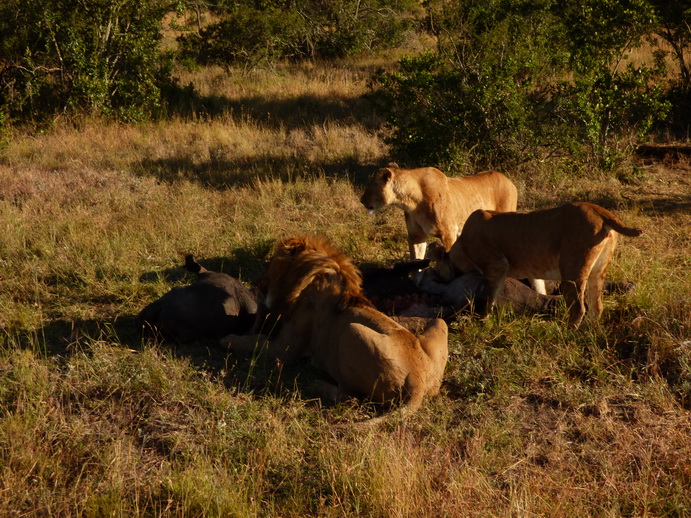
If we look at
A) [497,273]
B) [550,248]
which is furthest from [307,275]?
[550,248]

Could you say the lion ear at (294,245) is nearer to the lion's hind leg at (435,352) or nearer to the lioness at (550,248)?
the lion's hind leg at (435,352)

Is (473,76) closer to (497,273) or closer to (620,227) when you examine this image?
(497,273)

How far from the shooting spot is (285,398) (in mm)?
4930

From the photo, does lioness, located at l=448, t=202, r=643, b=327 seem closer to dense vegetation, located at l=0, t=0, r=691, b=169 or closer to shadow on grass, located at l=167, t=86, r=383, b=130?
dense vegetation, located at l=0, t=0, r=691, b=169

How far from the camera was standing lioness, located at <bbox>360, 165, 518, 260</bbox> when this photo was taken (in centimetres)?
755

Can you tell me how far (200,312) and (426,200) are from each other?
10.2 feet

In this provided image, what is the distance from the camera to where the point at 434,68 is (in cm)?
1091

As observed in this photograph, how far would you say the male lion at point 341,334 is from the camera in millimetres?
4672

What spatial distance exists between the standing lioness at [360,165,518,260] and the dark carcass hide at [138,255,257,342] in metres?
2.32

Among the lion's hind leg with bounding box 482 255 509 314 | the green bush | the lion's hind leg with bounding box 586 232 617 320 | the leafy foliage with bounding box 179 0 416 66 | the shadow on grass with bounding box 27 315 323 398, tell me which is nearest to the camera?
the shadow on grass with bounding box 27 315 323 398

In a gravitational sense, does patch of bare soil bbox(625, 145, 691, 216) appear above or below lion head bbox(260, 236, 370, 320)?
below

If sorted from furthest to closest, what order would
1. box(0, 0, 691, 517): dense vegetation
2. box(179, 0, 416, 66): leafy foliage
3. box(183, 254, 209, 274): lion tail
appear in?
1. box(179, 0, 416, 66): leafy foliage
2. box(183, 254, 209, 274): lion tail
3. box(0, 0, 691, 517): dense vegetation

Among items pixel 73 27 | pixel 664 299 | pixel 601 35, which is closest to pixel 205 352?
pixel 664 299

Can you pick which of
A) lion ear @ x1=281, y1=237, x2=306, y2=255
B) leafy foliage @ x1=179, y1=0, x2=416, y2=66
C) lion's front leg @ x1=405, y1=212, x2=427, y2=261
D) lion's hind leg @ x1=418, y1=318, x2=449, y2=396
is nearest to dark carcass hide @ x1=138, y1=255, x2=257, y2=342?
lion ear @ x1=281, y1=237, x2=306, y2=255
